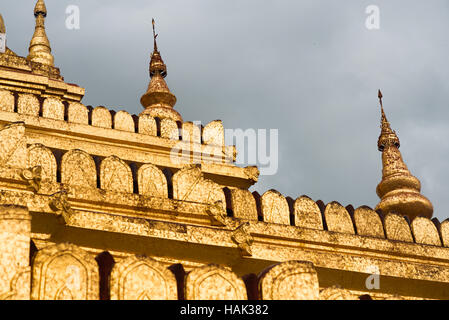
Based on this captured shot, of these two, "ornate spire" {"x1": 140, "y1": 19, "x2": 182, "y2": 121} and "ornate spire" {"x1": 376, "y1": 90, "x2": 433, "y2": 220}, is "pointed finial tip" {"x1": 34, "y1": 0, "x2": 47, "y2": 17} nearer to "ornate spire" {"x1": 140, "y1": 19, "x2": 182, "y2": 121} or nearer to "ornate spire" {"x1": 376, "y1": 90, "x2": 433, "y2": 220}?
"ornate spire" {"x1": 140, "y1": 19, "x2": 182, "y2": 121}

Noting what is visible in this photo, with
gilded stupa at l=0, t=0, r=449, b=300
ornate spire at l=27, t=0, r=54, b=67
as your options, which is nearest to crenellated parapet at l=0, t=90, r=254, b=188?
gilded stupa at l=0, t=0, r=449, b=300

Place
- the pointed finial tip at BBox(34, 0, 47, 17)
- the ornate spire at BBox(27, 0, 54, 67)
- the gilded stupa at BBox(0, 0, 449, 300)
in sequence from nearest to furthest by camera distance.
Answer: the gilded stupa at BBox(0, 0, 449, 300) < the ornate spire at BBox(27, 0, 54, 67) < the pointed finial tip at BBox(34, 0, 47, 17)

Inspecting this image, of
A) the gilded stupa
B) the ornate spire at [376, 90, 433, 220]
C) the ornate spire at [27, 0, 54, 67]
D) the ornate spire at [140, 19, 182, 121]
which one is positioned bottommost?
the gilded stupa

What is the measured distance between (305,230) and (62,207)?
327 centimetres

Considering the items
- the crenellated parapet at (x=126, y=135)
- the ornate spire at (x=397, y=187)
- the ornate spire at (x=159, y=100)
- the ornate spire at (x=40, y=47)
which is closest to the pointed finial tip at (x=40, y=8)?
the ornate spire at (x=40, y=47)

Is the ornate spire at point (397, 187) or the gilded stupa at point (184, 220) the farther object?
the ornate spire at point (397, 187)

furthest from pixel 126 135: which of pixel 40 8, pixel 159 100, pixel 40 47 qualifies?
pixel 40 8

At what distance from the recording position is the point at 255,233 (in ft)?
37.0

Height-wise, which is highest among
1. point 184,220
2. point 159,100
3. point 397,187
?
point 159,100

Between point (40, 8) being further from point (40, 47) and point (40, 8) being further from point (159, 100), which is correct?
point (159, 100)

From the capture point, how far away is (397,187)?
Result: 1662 cm

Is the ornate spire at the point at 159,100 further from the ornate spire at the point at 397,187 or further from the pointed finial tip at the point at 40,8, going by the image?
the ornate spire at the point at 397,187

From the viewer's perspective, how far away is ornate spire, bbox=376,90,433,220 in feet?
52.3

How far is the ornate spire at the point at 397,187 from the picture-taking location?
15945mm
